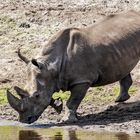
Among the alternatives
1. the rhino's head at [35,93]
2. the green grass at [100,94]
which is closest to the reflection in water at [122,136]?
the rhino's head at [35,93]

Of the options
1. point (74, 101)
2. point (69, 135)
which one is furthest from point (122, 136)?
point (74, 101)

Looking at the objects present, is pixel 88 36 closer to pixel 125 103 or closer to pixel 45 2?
pixel 125 103

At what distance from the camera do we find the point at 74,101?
1872cm

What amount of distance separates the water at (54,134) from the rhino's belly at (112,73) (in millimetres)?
1773

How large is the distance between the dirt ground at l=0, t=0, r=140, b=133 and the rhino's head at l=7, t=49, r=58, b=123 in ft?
3.10

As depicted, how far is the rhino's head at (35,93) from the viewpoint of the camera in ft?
59.5

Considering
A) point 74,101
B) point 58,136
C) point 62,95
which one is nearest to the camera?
point 58,136

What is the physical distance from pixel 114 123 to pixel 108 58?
164cm

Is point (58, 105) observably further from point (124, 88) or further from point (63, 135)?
point (124, 88)

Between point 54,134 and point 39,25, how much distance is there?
25.2 ft

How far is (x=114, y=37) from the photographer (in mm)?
19359

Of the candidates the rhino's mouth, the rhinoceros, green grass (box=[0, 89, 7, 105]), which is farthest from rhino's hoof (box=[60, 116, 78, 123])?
green grass (box=[0, 89, 7, 105])

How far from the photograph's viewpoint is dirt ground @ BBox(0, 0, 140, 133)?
65.2ft

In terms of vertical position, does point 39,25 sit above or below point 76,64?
below
